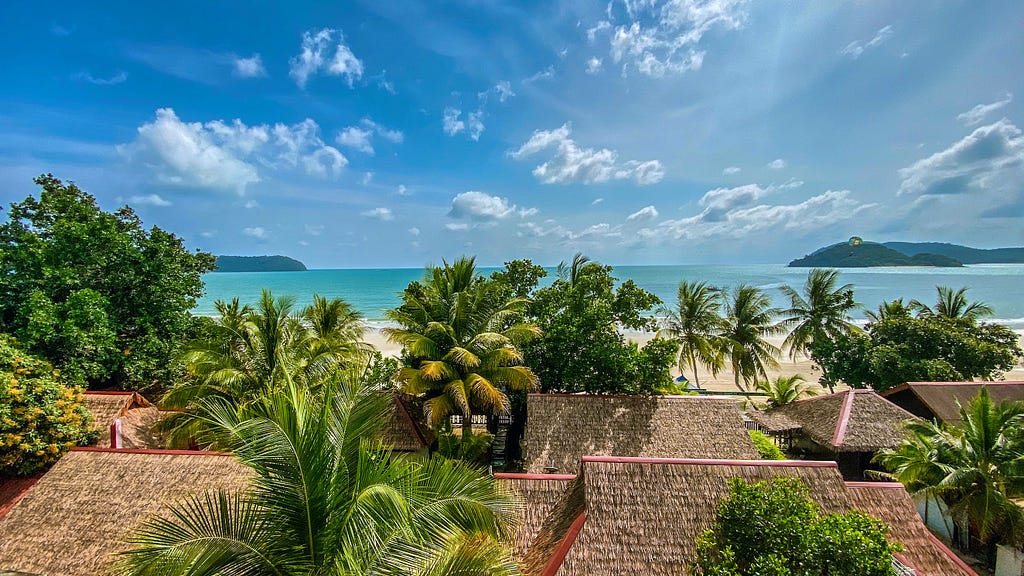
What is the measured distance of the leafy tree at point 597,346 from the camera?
12.7m

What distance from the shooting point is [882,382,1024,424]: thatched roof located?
1311 cm

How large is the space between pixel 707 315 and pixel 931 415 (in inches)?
348

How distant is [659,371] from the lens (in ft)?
41.3

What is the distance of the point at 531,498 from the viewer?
7285mm

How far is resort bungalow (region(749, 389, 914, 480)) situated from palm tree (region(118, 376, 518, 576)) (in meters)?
12.4

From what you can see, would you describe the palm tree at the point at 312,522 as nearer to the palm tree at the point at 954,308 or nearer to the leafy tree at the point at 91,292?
the leafy tree at the point at 91,292

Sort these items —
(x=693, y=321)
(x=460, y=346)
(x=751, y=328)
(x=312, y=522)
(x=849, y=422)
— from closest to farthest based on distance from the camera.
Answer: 1. (x=312, y=522)
2. (x=460, y=346)
3. (x=849, y=422)
4. (x=693, y=321)
5. (x=751, y=328)

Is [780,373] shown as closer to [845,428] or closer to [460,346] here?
[845,428]

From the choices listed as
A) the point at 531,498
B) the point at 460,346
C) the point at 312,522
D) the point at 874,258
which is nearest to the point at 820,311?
the point at 460,346

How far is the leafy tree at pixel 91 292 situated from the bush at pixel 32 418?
1761 mm

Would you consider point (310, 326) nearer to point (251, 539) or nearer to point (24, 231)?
point (24, 231)

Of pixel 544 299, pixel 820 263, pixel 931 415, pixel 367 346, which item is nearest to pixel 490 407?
pixel 544 299

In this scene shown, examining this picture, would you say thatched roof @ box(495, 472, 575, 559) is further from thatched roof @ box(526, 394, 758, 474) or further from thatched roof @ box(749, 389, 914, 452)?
thatched roof @ box(749, 389, 914, 452)

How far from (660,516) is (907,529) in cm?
408
